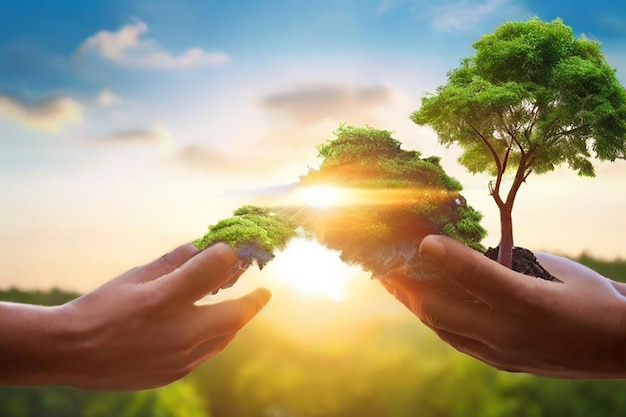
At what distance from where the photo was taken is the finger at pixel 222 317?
3557 millimetres

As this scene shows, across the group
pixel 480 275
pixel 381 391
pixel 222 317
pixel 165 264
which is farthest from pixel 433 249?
pixel 381 391

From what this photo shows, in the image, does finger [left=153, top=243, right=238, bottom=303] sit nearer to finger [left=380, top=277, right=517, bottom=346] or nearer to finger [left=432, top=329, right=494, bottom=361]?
finger [left=380, top=277, right=517, bottom=346]

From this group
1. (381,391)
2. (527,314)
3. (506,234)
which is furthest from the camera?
(381,391)

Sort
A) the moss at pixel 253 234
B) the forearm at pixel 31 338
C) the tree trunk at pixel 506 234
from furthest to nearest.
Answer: the tree trunk at pixel 506 234 → the moss at pixel 253 234 → the forearm at pixel 31 338

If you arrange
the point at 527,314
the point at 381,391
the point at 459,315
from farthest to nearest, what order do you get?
the point at 381,391 → the point at 459,315 → the point at 527,314

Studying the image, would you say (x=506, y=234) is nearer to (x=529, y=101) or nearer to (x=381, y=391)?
(x=529, y=101)

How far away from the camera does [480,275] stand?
3396 mm

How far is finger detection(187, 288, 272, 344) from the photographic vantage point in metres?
3.56

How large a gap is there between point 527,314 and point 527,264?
0.59 m

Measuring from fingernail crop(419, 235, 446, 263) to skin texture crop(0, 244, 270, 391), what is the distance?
1109 mm

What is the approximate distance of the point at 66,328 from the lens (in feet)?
11.1

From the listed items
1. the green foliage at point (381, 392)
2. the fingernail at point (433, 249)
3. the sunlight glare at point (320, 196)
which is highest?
the sunlight glare at point (320, 196)

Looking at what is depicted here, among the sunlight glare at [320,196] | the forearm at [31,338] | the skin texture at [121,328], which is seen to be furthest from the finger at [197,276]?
the sunlight glare at [320,196]

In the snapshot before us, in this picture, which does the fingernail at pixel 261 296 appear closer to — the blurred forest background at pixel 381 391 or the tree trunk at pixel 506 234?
the tree trunk at pixel 506 234
